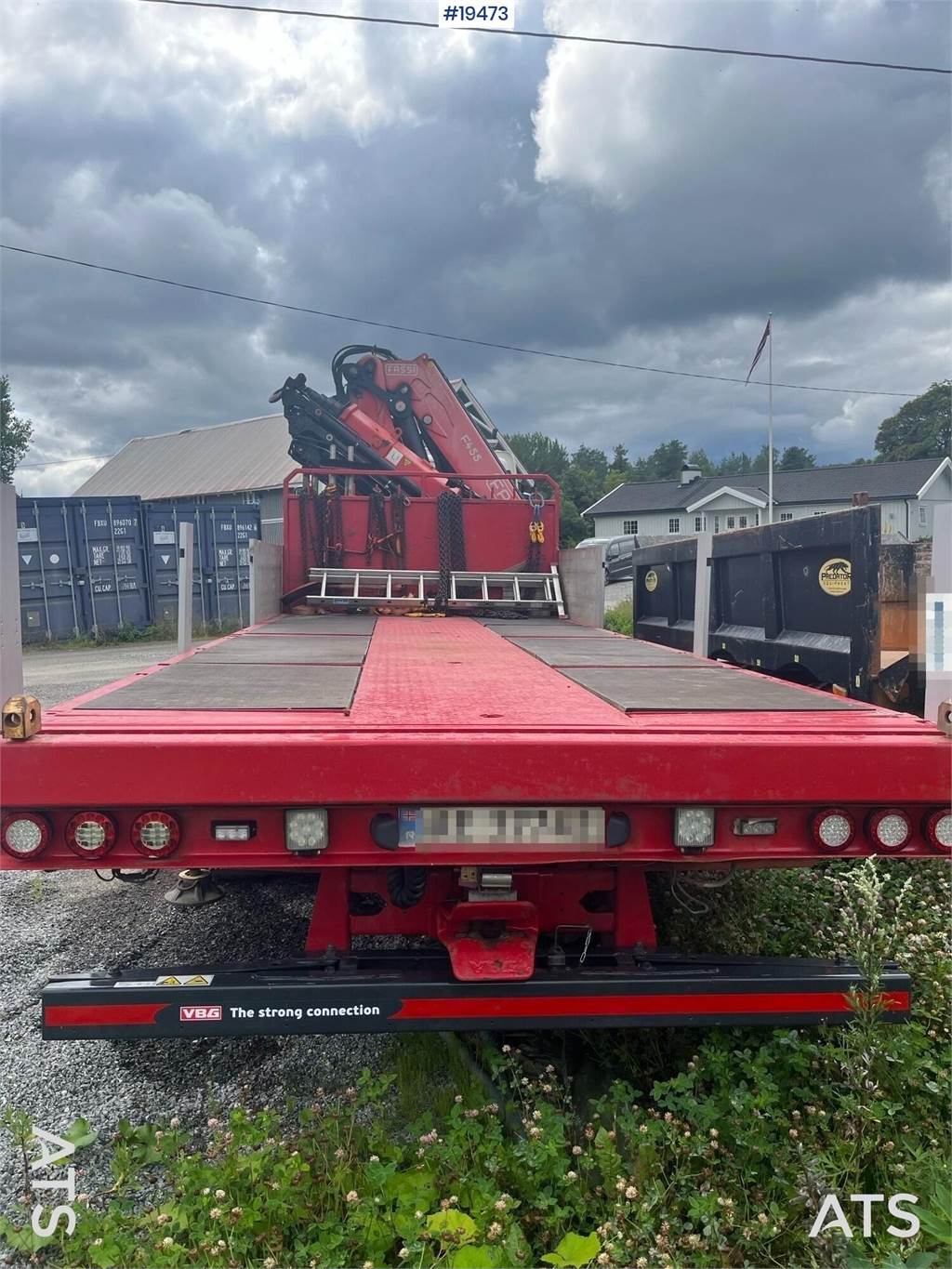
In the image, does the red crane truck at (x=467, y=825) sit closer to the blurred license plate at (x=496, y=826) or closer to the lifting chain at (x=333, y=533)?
the blurred license plate at (x=496, y=826)

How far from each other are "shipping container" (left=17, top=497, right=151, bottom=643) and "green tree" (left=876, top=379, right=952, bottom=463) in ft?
168

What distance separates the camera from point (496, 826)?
2.04 meters

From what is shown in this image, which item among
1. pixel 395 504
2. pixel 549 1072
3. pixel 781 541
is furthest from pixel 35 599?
pixel 549 1072

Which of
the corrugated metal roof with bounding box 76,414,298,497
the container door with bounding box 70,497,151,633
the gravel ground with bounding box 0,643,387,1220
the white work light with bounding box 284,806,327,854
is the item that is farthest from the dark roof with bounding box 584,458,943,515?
the white work light with bounding box 284,806,327,854

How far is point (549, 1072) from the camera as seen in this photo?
2381mm

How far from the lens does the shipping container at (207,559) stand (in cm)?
1711

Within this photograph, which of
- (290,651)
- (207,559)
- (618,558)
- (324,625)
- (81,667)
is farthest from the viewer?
(618,558)

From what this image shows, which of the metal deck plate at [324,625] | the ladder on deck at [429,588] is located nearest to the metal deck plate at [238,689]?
the metal deck plate at [324,625]

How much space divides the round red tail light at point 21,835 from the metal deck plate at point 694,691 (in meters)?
1.57

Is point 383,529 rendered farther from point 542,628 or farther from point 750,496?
point 750,496

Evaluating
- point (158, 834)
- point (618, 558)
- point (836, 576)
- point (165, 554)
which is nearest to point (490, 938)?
point (158, 834)

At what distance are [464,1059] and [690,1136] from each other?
2.38 ft

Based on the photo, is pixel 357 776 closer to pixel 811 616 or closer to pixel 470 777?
pixel 470 777

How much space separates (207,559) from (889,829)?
1713cm
